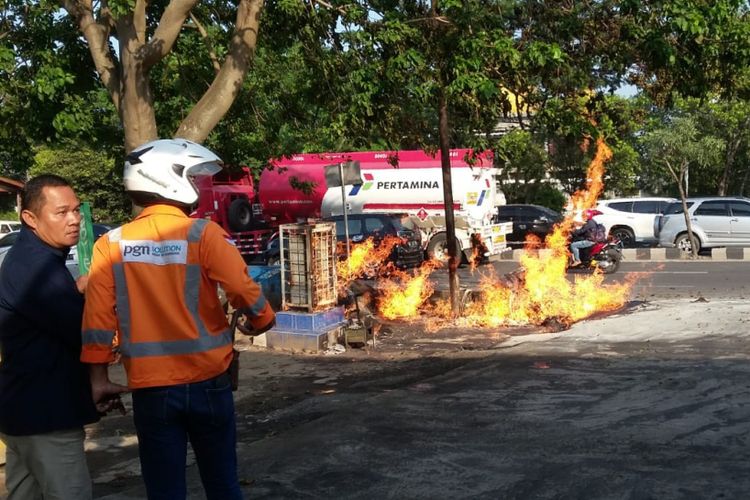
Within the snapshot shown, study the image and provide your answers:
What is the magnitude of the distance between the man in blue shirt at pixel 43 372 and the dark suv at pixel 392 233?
54.7 feet

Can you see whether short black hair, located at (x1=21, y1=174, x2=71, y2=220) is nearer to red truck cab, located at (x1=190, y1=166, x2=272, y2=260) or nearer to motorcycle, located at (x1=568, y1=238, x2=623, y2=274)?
motorcycle, located at (x1=568, y1=238, x2=623, y2=274)

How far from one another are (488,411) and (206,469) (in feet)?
11.9

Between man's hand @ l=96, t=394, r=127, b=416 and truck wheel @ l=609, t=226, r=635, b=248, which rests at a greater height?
truck wheel @ l=609, t=226, r=635, b=248

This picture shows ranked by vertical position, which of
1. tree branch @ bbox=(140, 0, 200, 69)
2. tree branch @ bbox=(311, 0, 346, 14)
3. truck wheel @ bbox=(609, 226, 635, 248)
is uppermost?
tree branch @ bbox=(311, 0, 346, 14)

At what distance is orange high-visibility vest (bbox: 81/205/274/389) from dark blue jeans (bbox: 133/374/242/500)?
6cm

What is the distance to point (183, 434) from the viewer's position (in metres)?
3.30

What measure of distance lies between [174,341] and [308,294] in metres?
7.93

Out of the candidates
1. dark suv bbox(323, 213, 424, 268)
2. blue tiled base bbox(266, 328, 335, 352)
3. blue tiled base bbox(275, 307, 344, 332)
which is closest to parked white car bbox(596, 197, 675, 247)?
dark suv bbox(323, 213, 424, 268)

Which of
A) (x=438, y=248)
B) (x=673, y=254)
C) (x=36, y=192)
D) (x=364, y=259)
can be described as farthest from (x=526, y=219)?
(x=36, y=192)

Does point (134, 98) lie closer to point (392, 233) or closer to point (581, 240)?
point (581, 240)

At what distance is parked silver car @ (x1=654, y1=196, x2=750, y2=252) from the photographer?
22.5 m

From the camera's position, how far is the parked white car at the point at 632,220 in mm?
26062

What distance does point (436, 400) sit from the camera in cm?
700

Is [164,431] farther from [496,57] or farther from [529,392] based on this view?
[496,57]
